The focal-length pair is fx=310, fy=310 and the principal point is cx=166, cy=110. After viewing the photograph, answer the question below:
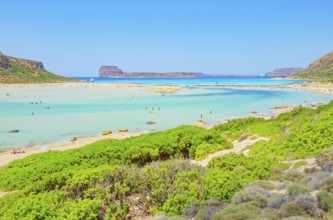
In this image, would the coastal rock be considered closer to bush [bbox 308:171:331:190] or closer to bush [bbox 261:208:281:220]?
bush [bbox 308:171:331:190]

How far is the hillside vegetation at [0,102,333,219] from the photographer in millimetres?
6383

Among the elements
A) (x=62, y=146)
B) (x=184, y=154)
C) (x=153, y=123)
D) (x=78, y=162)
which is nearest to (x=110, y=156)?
(x=78, y=162)

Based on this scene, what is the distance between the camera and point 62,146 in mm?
20234

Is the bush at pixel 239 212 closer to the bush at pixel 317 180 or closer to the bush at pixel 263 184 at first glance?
the bush at pixel 263 184


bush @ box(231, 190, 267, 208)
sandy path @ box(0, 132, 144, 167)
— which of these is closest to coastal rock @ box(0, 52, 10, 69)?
sandy path @ box(0, 132, 144, 167)

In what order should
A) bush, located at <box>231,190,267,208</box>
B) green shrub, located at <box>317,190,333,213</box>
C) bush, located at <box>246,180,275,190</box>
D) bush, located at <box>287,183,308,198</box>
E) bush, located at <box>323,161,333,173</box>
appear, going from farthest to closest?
1. bush, located at <box>323,161,333,173</box>
2. bush, located at <box>246,180,275,190</box>
3. bush, located at <box>287,183,308,198</box>
4. bush, located at <box>231,190,267,208</box>
5. green shrub, located at <box>317,190,333,213</box>

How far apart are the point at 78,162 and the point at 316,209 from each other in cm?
850

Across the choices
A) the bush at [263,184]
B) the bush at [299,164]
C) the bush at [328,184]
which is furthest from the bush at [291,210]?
the bush at [299,164]

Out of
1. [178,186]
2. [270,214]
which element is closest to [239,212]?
[270,214]

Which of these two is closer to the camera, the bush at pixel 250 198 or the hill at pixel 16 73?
the bush at pixel 250 198

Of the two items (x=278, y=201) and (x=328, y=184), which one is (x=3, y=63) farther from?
(x=328, y=184)

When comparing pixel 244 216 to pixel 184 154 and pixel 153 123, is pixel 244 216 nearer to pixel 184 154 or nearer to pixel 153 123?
pixel 184 154

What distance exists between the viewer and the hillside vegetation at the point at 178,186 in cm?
638

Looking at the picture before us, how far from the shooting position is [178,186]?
7.71 m
